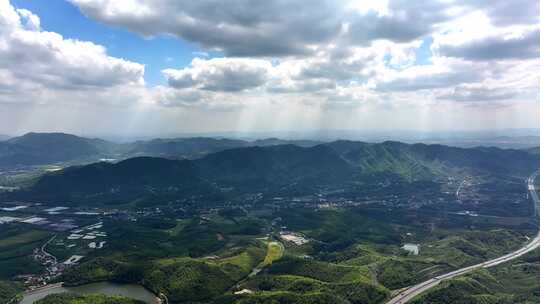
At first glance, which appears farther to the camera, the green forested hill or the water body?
the water body

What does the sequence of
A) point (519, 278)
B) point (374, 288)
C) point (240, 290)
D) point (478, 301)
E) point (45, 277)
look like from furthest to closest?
1. point (45, 277)
2. point (519, 278)
3. point (240, 290)
4. point (374, 288)
5. point (478, 301)

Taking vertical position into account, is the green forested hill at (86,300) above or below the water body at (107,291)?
above

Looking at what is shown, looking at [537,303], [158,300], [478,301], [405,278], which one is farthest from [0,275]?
[537,303]

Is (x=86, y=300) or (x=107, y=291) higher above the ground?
(x=86, y=300)

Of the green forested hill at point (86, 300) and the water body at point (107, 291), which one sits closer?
the green forested hill at point (86, 300)

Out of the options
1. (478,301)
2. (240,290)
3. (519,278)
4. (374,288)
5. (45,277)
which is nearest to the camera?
(478,301)

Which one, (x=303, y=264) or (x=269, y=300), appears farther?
(x=303, y=264)

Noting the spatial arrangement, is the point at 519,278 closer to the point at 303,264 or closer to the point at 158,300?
the point at 303,264

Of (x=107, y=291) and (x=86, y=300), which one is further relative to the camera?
(x=107, y=291)
